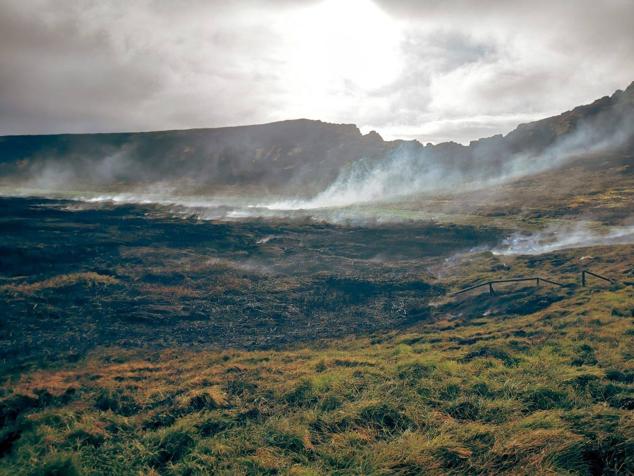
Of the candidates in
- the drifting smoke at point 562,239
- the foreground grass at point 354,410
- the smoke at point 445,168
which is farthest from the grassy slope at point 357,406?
the smoke at point 445,168

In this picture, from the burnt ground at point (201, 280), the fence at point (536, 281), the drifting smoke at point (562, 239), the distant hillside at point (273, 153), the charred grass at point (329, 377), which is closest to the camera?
the charred grass at point (329, 377)

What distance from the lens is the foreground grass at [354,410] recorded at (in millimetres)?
6570

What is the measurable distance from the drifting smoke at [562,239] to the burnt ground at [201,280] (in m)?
2.34

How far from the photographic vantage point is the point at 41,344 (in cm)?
1498

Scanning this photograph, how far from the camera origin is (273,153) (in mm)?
94562

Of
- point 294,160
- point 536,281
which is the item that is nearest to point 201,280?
point 536,281

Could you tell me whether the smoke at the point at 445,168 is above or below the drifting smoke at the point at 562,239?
above

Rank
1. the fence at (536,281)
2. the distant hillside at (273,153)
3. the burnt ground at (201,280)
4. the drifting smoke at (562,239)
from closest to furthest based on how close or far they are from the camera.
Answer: the burnt ground at (201,280) → the fence at (536,281) → the drifting smoke at (562,239) → the distant hillside at (273,153)

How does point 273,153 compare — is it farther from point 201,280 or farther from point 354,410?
point 354,410

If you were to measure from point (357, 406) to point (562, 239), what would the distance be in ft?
80.4

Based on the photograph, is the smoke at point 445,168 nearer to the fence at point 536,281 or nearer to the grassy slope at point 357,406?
the fence at point 536,281

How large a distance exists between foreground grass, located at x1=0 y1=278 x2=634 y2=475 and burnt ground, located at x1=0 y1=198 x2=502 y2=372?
3.05 meters

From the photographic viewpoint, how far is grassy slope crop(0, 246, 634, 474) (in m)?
6.60

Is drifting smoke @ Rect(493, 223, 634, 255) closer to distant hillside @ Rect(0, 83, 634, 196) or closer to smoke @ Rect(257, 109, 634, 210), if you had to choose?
smoke @ Rect(257, 109, 634, 210)
